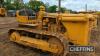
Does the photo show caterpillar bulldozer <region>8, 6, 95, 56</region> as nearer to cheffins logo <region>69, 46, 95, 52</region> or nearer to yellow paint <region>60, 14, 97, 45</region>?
yellow paint <region>60, 14, 97, 45</region>

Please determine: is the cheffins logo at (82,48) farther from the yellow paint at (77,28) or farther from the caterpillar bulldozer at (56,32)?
the yellow paint at (77,28)

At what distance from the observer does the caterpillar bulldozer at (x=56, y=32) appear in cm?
1065

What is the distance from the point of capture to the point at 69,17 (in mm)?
10914

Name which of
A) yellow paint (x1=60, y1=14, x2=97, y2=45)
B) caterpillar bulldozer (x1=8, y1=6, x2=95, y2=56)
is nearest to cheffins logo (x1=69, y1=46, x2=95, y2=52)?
caterpillar bulldozer (x1=8, y1=6, x2=95, y2=56)

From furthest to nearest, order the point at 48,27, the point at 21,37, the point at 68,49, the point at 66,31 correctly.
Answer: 1. the point at 21,37
2. the point at 48,27
3. the point at 66,31
4. the point at 68,49

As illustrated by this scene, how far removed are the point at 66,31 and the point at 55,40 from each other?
23.9 inches

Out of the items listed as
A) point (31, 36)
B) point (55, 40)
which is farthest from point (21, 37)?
point (55, 40)

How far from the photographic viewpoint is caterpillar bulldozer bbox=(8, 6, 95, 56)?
1065 centimetres

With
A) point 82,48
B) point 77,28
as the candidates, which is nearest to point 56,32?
point 77,28

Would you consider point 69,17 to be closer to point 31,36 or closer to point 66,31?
point 66,31

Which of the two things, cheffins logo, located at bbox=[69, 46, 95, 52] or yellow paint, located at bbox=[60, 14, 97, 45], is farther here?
yellow paint, located at bbox=[60, 14, 97, 45]

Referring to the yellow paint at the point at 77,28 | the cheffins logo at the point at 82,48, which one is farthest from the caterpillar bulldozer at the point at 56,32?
the cheffins logo at the point at 82,48

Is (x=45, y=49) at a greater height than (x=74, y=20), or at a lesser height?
lesser

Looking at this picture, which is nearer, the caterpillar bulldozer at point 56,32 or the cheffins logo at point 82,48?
the cheffins logo at point 82,48
